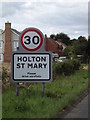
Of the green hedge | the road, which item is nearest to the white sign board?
the road

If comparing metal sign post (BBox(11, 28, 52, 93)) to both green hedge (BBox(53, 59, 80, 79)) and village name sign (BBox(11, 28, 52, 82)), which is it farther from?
green hedge (BBox(53, 59, 80, 79))

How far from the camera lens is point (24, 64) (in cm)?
1147

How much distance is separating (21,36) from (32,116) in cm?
355

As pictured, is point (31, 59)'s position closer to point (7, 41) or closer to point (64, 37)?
point (7, 41)

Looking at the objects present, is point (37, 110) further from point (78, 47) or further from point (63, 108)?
point (78, 47)

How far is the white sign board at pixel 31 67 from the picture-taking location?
11.5 meters

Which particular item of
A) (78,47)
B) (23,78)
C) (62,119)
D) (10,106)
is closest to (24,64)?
(23,78)

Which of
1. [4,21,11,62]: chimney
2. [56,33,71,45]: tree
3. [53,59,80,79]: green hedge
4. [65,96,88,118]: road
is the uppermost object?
[56,33,71,45]: tree

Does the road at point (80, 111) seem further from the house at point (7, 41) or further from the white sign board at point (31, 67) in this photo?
the house at point (7, 41)

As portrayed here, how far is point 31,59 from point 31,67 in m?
0.27

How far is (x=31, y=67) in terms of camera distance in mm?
11445

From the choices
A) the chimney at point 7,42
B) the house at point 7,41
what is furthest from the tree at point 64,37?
the chimney at point 7,42

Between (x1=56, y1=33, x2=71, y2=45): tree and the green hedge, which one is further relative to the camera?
(x1=56, y1=33, x2=71, y2=45): tree

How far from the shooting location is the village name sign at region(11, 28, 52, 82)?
11344 millimetres
